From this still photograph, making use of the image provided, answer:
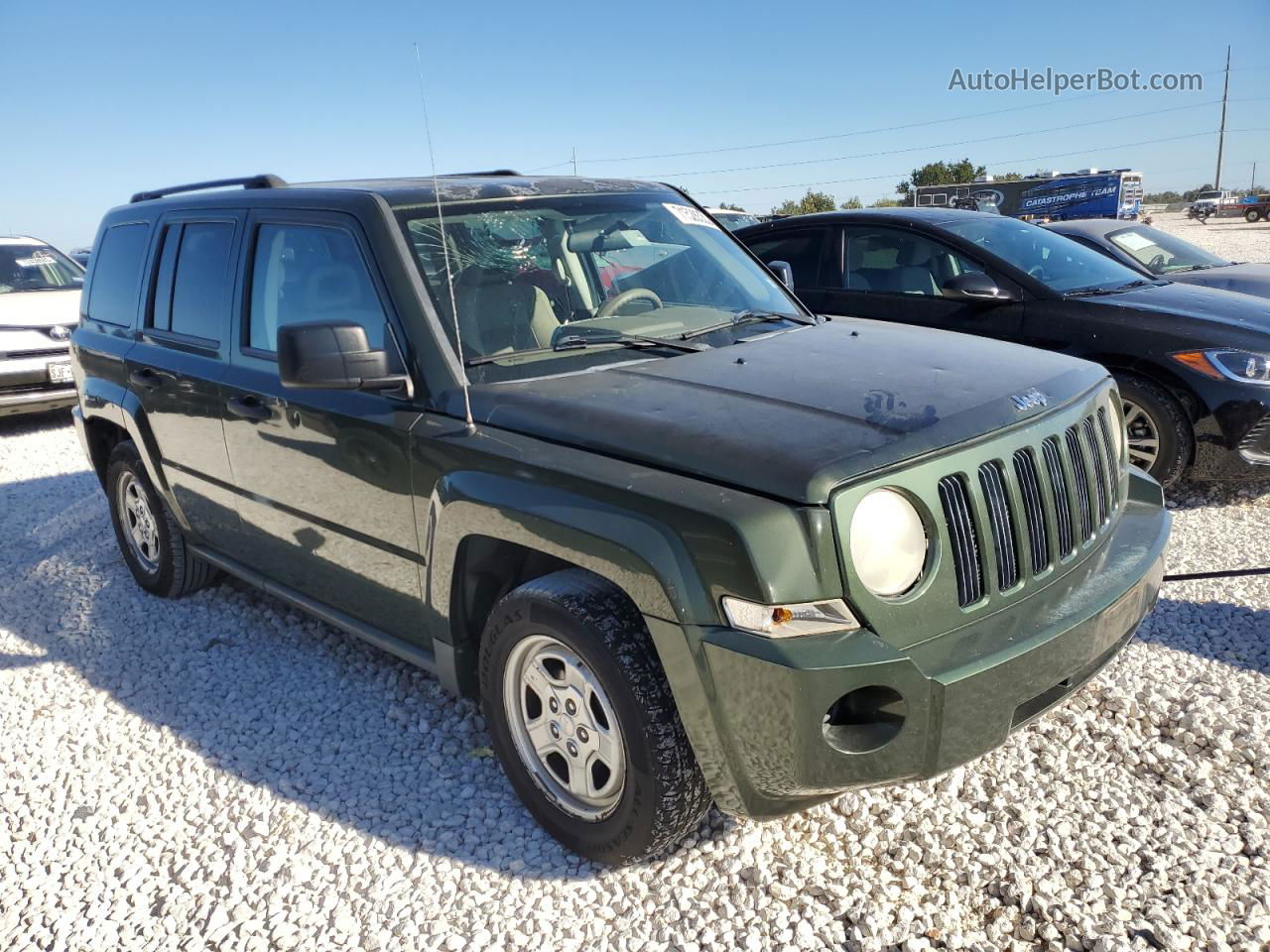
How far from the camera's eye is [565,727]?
2.79 meters

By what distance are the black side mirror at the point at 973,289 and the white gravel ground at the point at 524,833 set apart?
2287 millimetres

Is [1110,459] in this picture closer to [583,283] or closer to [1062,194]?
[583,283]

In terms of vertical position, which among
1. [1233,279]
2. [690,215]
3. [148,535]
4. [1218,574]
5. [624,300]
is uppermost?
[690,215]

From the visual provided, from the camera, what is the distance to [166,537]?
15.8 ft

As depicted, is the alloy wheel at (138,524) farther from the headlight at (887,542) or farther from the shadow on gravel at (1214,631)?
the shadow on gravel at (1214,631)

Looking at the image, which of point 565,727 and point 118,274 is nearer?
point 565,727

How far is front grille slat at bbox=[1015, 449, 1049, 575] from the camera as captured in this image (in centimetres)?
255

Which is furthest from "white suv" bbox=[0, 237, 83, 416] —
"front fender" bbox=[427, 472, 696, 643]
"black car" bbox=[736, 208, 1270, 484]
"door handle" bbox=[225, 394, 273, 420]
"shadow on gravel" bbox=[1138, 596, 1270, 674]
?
"shadow on gravel" bbox=[1138, 596, 1270, 674]

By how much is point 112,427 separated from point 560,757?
11.5ft

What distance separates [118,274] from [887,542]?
4.20m

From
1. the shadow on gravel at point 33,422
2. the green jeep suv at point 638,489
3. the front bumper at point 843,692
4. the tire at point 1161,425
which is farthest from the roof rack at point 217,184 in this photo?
the shadow on gravel at point 33,422

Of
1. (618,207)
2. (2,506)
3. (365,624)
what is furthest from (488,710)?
(2,506)

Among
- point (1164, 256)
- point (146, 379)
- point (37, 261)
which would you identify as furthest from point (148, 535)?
point (1164, 256)

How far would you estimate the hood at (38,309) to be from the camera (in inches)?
375
